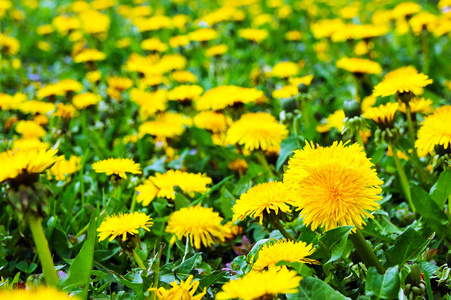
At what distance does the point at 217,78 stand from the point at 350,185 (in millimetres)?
2375

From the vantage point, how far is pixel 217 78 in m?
3.40

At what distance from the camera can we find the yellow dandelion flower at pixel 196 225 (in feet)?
5.08

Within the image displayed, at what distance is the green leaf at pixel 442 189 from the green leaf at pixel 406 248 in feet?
0.72

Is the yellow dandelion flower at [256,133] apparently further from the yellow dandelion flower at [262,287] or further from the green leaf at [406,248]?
the yellow dandelion flower at [262,287]

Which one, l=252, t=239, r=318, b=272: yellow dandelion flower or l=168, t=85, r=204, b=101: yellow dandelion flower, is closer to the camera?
l=252, t=239, r=318, b=272: yellow dandelion flower

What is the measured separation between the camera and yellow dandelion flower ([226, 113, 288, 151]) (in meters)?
1.76

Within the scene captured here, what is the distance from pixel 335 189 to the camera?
1125 millimetres

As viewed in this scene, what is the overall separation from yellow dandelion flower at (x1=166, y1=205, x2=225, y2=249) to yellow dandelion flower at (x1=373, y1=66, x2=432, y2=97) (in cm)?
72

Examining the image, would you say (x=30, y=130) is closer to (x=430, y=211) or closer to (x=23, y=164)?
(x=23, y=164)

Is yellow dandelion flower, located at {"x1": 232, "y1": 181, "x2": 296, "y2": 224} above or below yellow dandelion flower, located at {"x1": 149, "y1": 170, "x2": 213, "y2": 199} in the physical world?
above

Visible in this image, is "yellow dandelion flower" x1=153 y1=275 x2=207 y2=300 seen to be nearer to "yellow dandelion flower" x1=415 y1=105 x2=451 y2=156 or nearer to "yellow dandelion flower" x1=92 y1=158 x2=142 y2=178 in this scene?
"yellow dandelion flower" x1=92 y1=158 x2=142 y2=178

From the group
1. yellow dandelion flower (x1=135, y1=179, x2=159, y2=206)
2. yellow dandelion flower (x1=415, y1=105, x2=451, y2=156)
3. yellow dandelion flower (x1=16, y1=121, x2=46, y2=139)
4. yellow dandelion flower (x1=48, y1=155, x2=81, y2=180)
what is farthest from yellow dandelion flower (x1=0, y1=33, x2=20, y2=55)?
yellow dandelion flower (x1=415, y1=105, x2=451, y2=156)

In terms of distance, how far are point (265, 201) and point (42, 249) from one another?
1.87ft

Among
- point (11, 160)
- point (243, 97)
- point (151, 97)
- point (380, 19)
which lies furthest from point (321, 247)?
point (380, 19)
